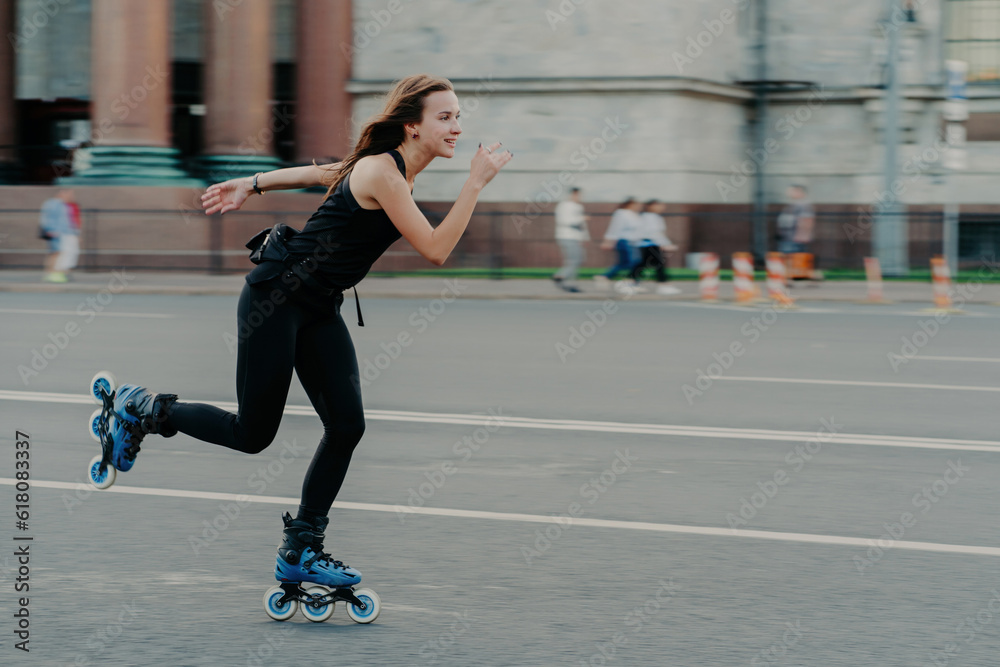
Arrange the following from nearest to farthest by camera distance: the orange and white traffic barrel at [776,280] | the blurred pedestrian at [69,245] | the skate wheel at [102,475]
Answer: the skate wheel at [102,475] → the orange and white traffic barrel at [776,280] → the blurred pedestrian at [69,245]

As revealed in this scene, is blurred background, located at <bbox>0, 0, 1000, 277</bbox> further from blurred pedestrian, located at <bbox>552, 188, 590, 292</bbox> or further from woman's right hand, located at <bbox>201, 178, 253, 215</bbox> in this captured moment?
woman's right hand, located at <bbox>201, 178, 253, 215</bbox>

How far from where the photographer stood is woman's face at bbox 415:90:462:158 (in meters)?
4.63

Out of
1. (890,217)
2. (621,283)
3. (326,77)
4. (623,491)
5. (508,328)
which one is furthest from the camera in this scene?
(326,77)

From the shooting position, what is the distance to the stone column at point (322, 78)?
3084 cm

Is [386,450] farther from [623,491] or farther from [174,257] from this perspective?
[174,257]

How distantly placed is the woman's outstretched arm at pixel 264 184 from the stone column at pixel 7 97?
92.6 feet

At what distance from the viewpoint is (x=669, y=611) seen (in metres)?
4.99

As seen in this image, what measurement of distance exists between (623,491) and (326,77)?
2544cm

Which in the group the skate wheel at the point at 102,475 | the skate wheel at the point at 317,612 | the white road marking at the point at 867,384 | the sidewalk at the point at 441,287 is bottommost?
the sidewalk at the point at 441,287

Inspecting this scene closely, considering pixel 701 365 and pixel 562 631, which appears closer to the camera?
pixel 562 631

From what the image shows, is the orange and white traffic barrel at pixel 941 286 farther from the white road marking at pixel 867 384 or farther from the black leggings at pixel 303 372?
the black leggings at pixel 303 372

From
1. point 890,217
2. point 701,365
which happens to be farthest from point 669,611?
→ point 890,217

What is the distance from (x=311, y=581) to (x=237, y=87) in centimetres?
2562

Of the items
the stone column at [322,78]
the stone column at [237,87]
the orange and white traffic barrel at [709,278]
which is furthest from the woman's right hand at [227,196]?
the stone column at [322,78]
